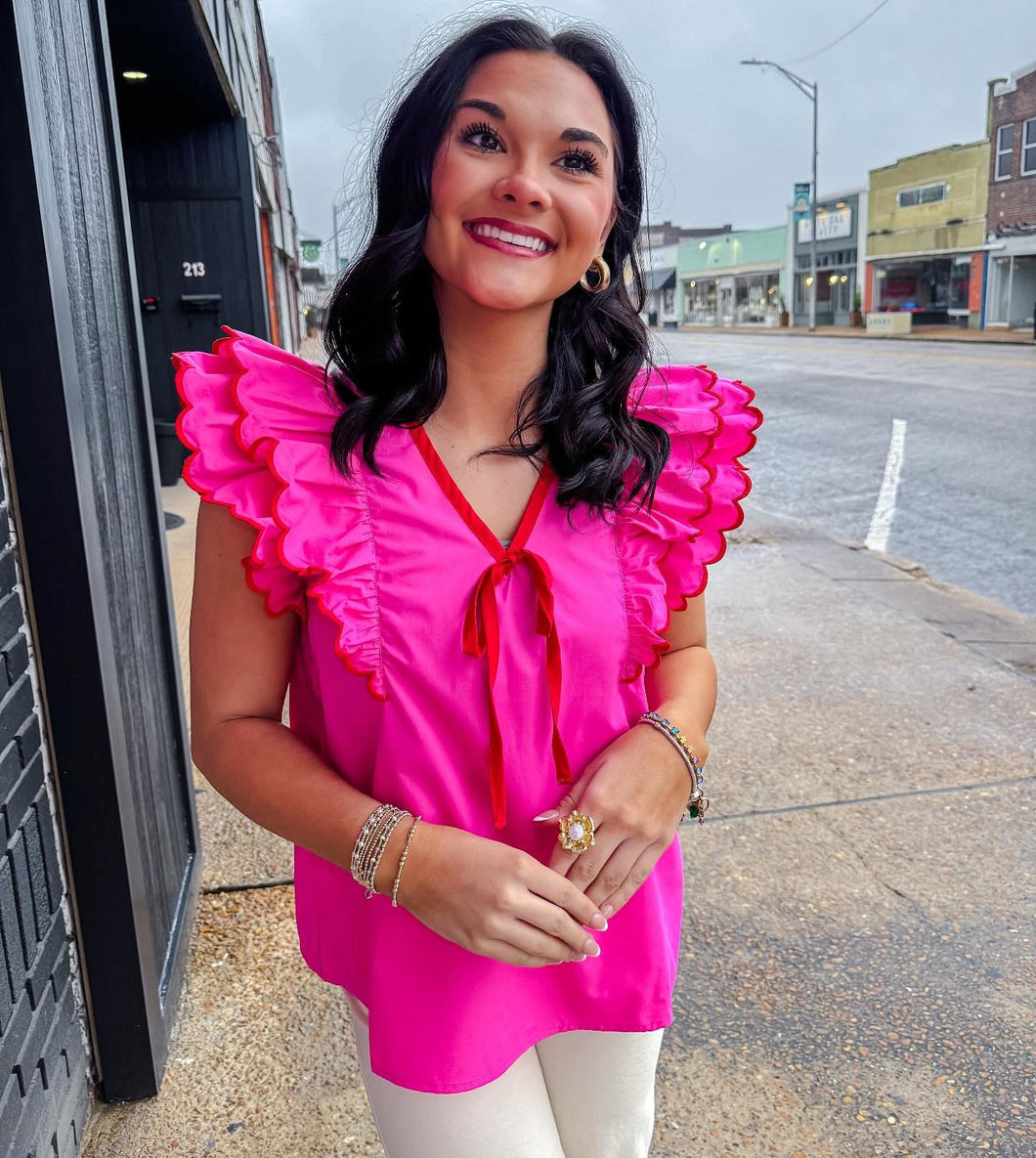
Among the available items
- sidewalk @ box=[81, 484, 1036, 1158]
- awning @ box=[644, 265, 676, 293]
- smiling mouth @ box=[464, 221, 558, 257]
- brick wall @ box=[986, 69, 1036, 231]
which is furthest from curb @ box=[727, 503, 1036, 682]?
awning @ box=[644, 265, 676, 293]

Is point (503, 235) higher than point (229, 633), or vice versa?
point (503, 235)

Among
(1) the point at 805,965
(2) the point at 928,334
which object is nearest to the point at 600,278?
(1) the point at 805,965

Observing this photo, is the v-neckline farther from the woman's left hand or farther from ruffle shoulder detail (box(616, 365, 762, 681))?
the woman's left hand

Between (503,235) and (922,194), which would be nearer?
(503,235)

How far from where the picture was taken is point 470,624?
1.22m

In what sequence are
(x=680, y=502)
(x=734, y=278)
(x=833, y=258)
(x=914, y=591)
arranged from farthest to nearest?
(x=734, y=278), (x=833, y=258), (x=914, y=591), (x=680, y=502)

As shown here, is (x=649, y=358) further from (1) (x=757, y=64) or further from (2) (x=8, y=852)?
(1) (x=757, y=64)

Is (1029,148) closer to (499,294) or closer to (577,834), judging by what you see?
(499,294)

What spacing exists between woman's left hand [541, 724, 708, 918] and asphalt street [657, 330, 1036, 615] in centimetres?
74

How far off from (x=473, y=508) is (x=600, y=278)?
0.46 metres

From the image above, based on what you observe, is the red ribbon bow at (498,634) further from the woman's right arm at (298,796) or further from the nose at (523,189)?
the nose at (523,189)

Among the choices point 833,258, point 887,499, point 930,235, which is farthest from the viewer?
point 833,258

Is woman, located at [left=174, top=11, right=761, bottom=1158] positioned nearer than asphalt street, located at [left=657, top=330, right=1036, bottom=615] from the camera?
Yes

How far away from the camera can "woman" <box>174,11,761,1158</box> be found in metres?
1.23
